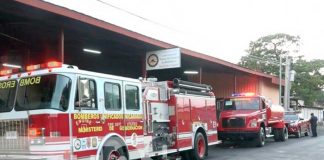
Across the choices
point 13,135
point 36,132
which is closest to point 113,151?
point 36,132

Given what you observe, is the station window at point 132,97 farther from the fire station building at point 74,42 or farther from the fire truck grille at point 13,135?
the fire station building at point 74,42

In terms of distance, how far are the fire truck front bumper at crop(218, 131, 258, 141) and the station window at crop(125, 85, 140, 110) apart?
946 cm

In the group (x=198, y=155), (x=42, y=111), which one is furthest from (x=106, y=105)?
(x=198, y=155)

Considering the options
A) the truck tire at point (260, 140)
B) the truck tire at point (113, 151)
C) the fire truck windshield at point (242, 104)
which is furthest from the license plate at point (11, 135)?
the fire truck windshield at point (242, 104)

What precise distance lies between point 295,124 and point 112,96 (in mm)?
19105

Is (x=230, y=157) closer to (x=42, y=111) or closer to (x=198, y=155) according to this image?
(x=198, y=155)

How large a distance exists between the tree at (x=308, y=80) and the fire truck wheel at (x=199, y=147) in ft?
169

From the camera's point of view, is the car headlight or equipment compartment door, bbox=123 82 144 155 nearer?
equipment compartment door, bbox=123 82 144 155

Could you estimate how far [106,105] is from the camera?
32.0 feet

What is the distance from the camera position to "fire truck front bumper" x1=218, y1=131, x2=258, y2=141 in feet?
63.4

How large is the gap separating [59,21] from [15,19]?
5.91 feet

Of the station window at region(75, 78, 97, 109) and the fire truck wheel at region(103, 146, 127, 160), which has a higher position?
the station window at region(75, 78, 97, 109)

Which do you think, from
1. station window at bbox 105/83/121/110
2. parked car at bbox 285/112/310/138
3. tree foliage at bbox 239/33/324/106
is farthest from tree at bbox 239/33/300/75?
station window at bbox 105/83/121/110

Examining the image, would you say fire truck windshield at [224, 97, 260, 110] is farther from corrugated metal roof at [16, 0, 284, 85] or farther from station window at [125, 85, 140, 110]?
station window at [125, 85, 140, 110]
